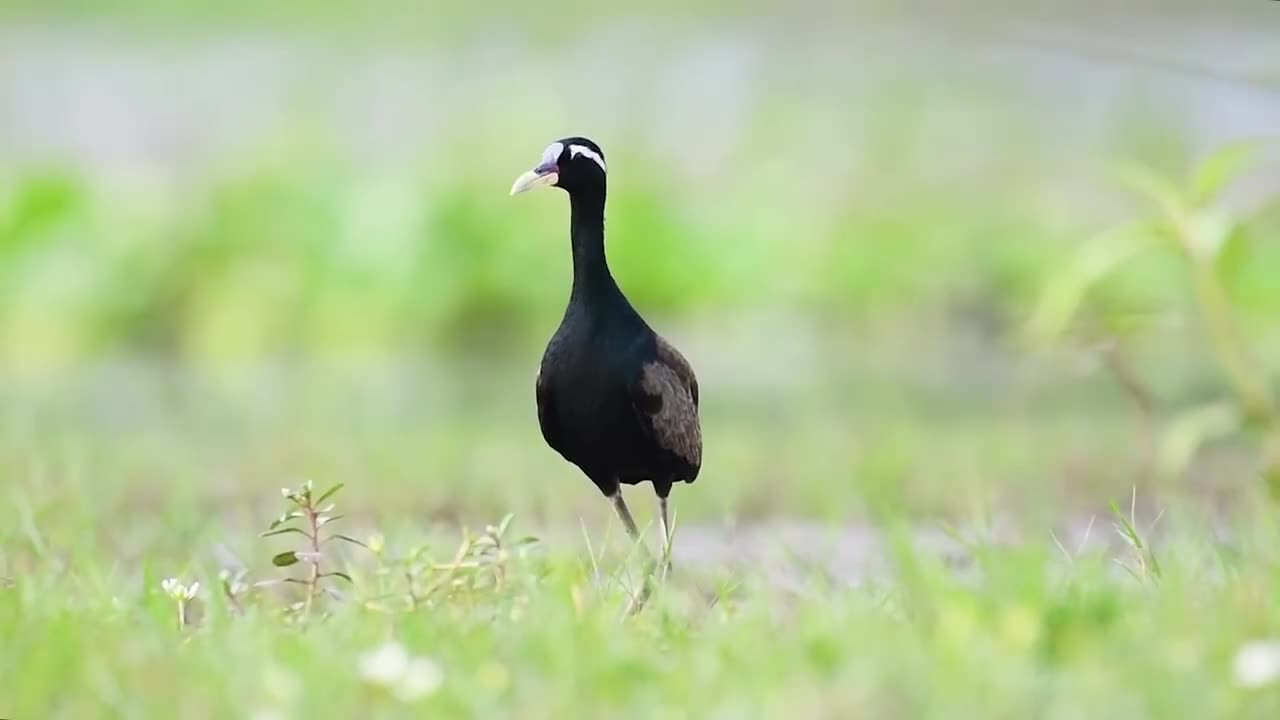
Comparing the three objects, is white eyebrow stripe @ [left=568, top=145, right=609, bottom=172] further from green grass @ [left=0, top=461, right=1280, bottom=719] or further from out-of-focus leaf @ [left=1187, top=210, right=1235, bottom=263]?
out-of-focus leaf @ [left=1187, top=210, right=1235, bottom=263]

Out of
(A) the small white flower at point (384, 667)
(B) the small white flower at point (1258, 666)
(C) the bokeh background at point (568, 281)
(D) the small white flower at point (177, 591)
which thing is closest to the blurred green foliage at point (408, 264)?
(C) the bokeh background at point (568, 281)

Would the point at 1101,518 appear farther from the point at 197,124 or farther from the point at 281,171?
the point at 197,124

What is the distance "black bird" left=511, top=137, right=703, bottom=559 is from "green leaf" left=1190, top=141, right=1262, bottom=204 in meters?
1.10

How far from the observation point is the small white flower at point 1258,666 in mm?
1938

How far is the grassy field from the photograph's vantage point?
7.11ft

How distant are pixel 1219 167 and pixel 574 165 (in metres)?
1.24

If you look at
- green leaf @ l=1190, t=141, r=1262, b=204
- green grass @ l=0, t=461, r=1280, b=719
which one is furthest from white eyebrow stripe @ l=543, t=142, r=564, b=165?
green leaf @ l=1190, t=141, r=1262, b=204

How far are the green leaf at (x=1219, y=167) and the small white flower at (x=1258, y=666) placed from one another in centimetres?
160

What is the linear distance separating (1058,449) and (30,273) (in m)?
5.59

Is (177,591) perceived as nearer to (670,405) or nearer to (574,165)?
(670,405)

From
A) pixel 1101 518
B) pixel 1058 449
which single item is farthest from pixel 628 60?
pixel 1101 518

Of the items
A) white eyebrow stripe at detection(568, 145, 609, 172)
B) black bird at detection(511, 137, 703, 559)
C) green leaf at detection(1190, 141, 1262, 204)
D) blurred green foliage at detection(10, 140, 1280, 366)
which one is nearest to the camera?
black bird at detection(511, 137, 703, 559)

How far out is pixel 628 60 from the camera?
40.2 feet

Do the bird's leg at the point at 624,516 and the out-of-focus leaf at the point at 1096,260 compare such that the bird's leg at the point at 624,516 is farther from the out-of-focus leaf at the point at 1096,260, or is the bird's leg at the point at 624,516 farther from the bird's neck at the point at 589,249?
the out-of-focus leaf at the point at 1096,260
